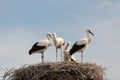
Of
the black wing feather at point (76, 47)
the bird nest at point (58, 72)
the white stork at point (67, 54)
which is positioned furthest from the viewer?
the black wing feather at point (76, 47)

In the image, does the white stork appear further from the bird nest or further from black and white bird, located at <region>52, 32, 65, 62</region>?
the bird nest

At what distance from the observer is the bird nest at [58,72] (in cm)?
1717

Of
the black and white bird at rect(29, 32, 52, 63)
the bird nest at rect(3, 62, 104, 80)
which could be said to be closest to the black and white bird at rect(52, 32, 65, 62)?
the black and white bird at rect(29, 32, 52, 63)

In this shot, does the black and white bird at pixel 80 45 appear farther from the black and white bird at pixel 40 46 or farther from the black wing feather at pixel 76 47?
the black and white bird at pixel 40 46

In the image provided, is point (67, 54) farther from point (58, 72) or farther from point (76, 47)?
point (58, 72)

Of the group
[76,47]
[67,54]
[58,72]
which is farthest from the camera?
[76,47]

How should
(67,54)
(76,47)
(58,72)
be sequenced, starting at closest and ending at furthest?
(58,72) → (67,54) → (76,47)

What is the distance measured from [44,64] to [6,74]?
52.6 inches

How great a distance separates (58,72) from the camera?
17.2 m

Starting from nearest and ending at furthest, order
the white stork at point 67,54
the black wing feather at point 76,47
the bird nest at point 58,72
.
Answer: the bird nest at point 58,72 → the white stork at point 67,54 → the black wing feather at point 76,47

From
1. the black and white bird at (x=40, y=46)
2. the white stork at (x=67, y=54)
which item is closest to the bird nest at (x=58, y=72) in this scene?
the white stork at (x=67, y=54)

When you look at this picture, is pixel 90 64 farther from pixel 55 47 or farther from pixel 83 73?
pixel 55 47

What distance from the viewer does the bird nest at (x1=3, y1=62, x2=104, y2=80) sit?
17.2 metres

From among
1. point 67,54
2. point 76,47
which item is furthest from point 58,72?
point 76,47
